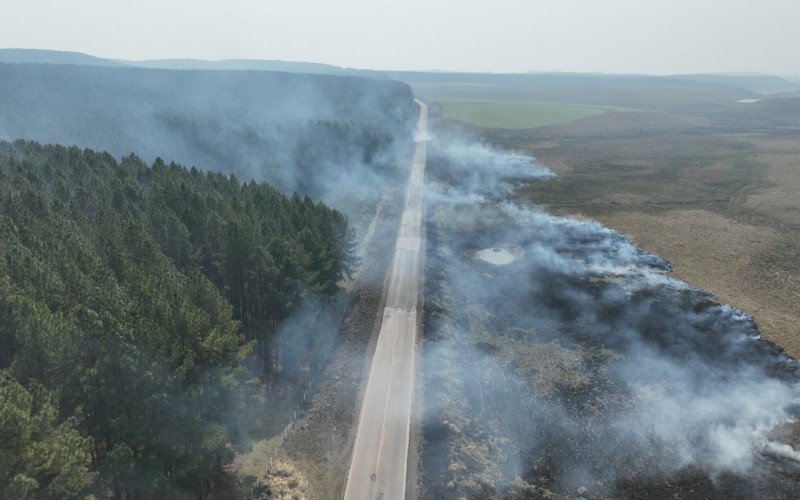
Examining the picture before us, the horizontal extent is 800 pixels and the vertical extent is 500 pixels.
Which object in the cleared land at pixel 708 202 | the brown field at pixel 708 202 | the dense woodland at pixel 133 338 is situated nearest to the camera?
the dense woodland at pixel 133 338

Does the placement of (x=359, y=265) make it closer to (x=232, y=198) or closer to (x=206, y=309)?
(x=232, y=198)

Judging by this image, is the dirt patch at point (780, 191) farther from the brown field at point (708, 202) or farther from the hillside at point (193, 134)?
the hillside at point (193, 134)

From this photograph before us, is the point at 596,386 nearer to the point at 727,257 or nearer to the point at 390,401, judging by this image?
the point at 390,401

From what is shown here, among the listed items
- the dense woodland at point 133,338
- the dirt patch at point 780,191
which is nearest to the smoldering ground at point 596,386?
the dense woodland at point 133,338

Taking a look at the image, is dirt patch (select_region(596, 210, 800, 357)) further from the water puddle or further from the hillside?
the hillside

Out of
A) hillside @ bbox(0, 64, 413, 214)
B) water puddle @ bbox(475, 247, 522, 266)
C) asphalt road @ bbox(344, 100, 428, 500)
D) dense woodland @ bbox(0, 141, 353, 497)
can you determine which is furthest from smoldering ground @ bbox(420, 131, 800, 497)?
hillside @ bbox(0, 64, 413, 214)

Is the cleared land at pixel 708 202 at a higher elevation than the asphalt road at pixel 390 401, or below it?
higher

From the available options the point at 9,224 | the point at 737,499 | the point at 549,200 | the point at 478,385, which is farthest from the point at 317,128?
the point at 737,499
